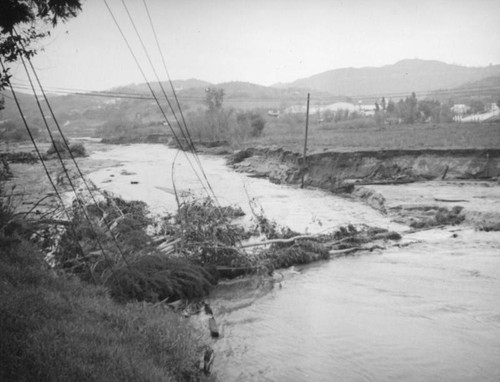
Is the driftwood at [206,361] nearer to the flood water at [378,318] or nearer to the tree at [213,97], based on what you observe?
the flood water at [378,318]

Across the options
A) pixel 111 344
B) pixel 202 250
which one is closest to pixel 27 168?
pixel 202 250

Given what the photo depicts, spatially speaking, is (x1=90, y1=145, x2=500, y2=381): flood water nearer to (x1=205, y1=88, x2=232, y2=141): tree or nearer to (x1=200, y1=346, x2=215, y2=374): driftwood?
(x1=200, y1=346, x2=215, y2=374): driftwood

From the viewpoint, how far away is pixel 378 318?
8875mm

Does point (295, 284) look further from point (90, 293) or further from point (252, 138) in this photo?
point (252, 138)

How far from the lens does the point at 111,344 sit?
210 inches

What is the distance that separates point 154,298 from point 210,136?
61.9 metres

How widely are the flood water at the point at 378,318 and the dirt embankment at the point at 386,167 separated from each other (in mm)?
11881

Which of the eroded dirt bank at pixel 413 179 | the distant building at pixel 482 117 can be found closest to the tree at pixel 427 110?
the distant building at pixel 482 117

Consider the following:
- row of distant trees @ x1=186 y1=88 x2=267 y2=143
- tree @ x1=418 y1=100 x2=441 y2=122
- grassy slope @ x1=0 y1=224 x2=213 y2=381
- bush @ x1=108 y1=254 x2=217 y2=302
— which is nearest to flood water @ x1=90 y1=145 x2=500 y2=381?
bush @ x1=108 y1=254 x2=217 y2=302

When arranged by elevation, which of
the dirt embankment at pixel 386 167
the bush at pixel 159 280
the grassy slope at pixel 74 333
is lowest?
the dirt embankment at pixel 386 167

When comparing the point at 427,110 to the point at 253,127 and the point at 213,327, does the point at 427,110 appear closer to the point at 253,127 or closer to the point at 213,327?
the point at 253,127

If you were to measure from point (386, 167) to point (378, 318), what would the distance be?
2061 centimetres

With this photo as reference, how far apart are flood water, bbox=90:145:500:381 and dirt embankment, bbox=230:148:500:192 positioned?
11.9 m

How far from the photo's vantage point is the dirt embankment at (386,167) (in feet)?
86.0
